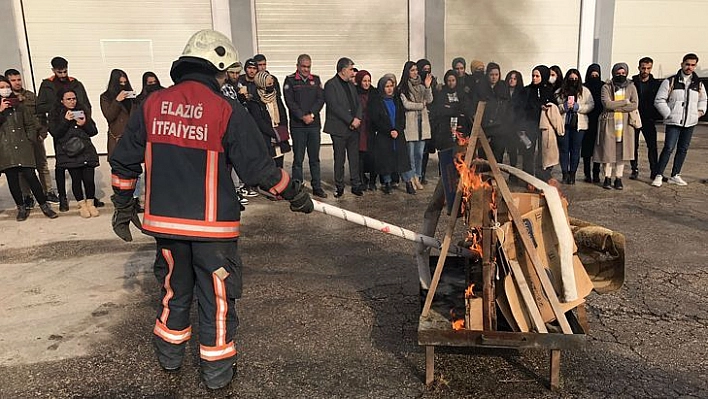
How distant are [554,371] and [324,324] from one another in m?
1.55

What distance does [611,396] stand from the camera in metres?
2.89

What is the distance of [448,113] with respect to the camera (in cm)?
807

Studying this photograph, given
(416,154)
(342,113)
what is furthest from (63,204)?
(416,154)

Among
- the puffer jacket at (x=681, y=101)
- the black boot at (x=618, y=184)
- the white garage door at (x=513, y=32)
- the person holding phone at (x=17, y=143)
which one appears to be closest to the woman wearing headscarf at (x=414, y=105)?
the white garage door at (x=513, y=32)

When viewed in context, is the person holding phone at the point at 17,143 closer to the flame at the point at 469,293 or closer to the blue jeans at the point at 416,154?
the blue jeans at the point at 416,154

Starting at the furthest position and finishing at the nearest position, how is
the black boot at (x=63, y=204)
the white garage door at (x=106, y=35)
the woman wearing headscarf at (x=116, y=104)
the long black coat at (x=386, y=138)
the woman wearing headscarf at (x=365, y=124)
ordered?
the white garage door at (x=106, y=35), the woman wearing headscarf at (x=365, y=124), the long black coat at (x=386, y=138), the black boot at (x=63, y=204), the woman wearing headscarf at (x=116, y=104)

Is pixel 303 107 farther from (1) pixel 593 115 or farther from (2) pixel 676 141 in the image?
(2) pixel 676 141

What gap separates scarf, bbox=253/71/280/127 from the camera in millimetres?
7574

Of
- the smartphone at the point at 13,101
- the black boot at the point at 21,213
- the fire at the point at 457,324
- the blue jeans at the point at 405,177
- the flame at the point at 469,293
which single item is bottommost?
the black boot at the point at 21,213

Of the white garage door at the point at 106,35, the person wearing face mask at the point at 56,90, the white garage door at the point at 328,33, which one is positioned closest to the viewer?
the person wearing face mask at the point at 56,90

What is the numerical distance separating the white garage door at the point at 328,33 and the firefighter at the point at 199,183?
10.4 metres

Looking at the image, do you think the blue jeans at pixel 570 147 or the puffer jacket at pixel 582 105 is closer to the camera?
the puffer jacket at pixel 582 105

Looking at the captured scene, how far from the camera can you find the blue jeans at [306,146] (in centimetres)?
773

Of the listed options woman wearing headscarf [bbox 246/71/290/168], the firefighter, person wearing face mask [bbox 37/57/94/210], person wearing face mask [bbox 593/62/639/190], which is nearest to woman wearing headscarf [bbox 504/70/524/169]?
person wearing face mask [bbox 593/62/639/190]
